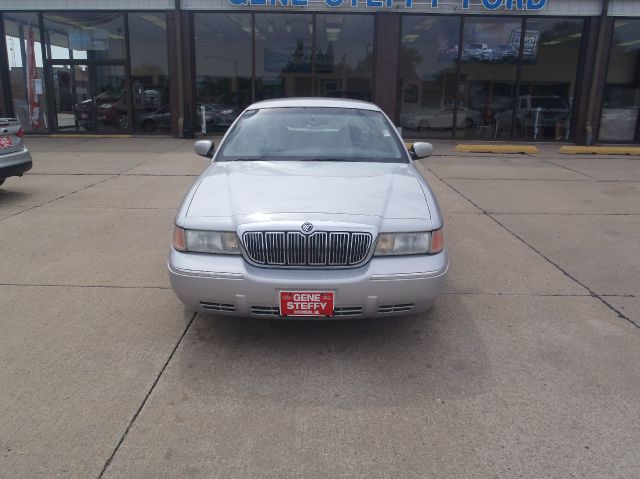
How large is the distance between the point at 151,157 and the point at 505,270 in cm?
991

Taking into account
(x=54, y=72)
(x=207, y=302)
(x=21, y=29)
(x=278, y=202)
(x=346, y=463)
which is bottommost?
(x=346, y=463)

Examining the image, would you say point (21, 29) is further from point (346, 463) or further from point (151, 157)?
point (346, 463)

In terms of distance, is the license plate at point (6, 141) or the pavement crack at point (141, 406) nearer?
the pavement crack at point (141, 406)

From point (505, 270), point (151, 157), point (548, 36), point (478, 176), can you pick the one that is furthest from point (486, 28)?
point (505, 270)

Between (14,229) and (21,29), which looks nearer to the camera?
(14,229)

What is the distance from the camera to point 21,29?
16.9 meters

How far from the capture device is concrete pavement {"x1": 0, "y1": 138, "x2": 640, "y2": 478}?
260 centimetres

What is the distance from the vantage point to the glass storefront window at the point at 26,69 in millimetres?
16828

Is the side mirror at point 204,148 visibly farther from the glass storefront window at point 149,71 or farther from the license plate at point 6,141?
the glass storefront window at point 149,71

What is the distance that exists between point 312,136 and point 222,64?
13.3 metres

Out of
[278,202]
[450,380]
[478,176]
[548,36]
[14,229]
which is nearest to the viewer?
[450,380]

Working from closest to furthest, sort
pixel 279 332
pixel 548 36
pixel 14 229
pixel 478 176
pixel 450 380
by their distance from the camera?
pixel 450 380 → pixel 279 332 → pixel 14 229 → pixel 478 176 → pixel 548 36

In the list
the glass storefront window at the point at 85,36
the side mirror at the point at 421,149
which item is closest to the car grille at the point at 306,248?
the side mirror at the point at 421,149

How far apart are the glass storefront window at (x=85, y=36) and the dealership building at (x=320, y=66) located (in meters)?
0.03
